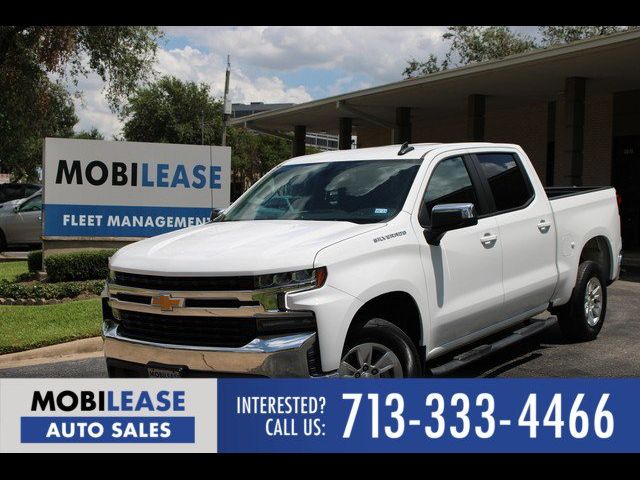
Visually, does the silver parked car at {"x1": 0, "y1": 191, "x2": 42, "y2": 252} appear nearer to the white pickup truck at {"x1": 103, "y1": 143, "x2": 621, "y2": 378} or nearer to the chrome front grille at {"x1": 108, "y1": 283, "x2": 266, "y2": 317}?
the white pickup truck at {"x1": 103, "y1": 143, "x2": 621, "y2": 378}

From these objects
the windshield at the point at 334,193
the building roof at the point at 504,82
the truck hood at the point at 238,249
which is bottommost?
the truck hood at the point at 238,249

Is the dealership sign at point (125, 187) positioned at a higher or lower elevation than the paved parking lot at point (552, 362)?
higher

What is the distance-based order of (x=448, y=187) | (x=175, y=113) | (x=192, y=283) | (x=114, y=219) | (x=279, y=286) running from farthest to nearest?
(x=175, y=113), (x=114, y=219), (x=448, y=187), (x=192, y=283), (x=279, y=286)

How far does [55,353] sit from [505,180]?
4921 mm

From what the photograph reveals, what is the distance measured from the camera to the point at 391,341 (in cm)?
443

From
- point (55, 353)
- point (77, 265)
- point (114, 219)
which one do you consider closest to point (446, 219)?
point (55, 353)

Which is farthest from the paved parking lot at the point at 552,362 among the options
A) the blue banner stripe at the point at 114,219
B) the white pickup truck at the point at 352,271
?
the blue banner stripe at the point at 114,219

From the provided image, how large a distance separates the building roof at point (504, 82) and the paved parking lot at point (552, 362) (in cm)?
693

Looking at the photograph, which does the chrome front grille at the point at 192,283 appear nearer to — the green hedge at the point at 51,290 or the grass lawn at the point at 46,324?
the grass lawn at the point at 46,324

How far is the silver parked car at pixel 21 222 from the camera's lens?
18734 mm

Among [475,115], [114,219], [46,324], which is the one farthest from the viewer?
Answer: [475,115]

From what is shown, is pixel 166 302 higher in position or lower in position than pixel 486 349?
higher

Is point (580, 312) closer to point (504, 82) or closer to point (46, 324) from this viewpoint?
point (46, 324)

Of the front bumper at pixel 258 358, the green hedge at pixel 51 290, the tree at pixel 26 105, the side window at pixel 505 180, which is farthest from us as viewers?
the tree at pixel 26 105
